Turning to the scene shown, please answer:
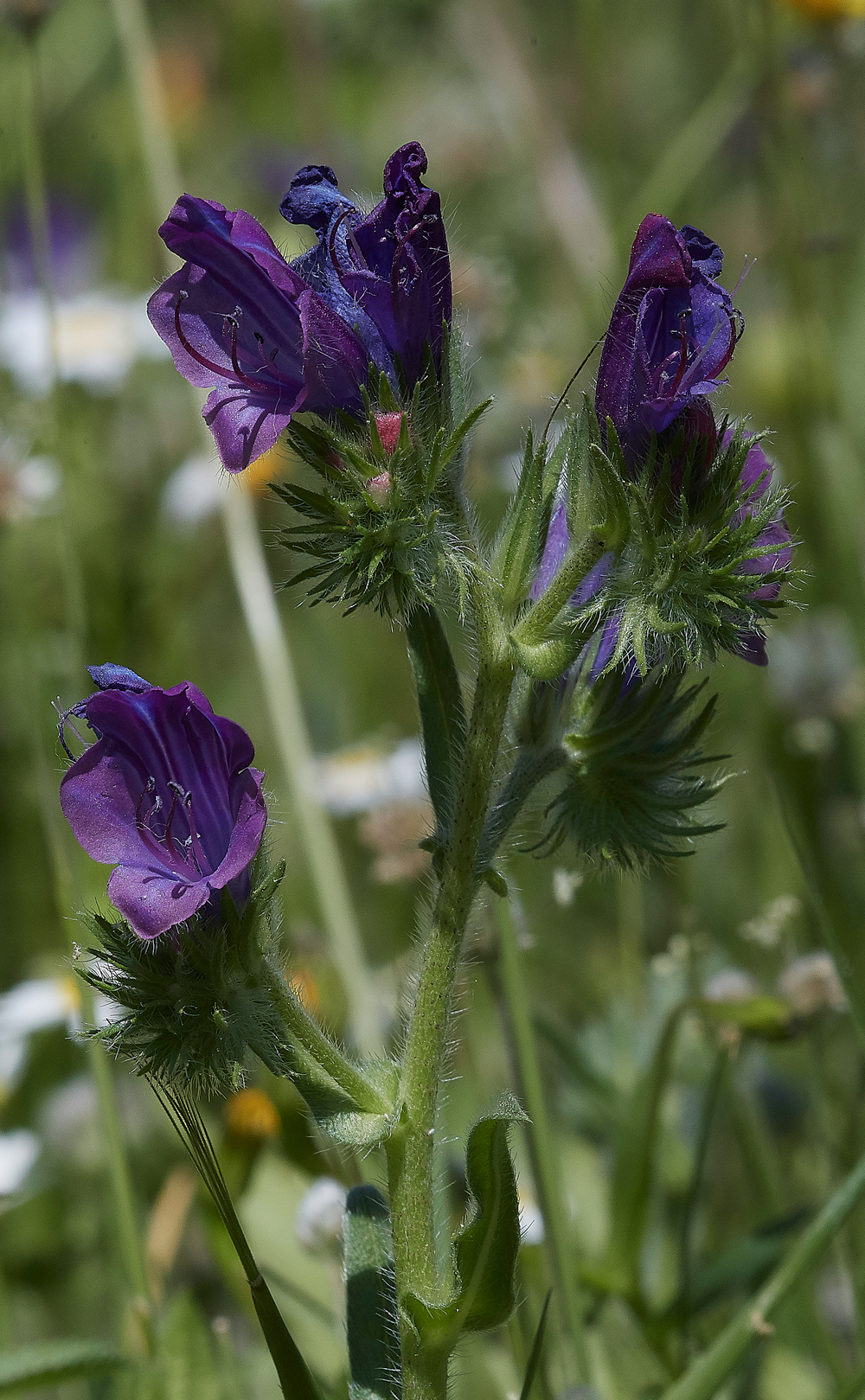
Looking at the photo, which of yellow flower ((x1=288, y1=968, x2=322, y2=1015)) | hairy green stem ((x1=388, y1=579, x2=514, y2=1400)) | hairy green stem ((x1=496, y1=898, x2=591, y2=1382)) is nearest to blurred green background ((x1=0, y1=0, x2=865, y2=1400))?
yellow flower ((x1=288, y1=968, x2=322, y2=1015))

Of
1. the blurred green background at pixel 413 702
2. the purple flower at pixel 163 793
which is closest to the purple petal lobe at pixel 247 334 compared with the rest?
the blurred green background at pixel 413 702

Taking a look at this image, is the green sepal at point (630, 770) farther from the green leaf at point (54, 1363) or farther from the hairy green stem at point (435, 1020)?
the green leaf at point (54, 1363)

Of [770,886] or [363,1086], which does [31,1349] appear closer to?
[363,1086]

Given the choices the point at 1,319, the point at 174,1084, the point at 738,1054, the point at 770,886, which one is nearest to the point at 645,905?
the point at 770,886

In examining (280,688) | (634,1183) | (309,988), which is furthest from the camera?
(280,688)

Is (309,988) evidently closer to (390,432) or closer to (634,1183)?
(634,1183)

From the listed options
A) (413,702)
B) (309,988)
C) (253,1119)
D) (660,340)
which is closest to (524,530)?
(660,340)
